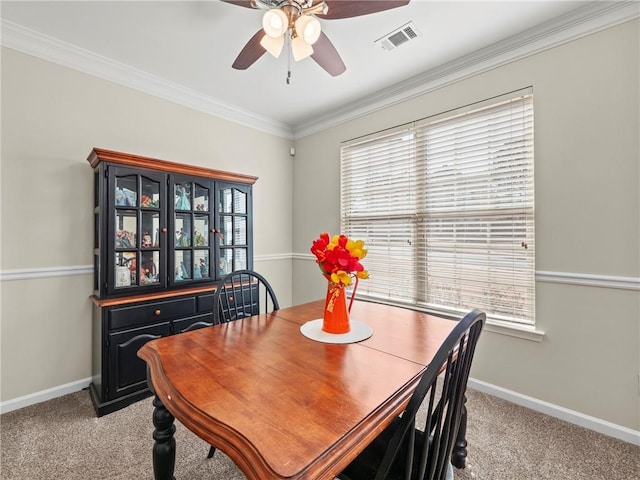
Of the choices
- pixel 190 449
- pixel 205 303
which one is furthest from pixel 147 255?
pixel 190 449

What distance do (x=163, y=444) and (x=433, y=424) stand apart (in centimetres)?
98

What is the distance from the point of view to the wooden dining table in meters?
0.72

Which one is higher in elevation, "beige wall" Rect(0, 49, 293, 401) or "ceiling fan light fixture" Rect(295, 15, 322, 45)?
"ceiling fan light fixture" Rect(295, 15, 322, 45)

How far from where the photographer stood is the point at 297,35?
159 centimetres

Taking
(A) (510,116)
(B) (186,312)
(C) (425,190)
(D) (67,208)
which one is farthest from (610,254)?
(D) (67,208)

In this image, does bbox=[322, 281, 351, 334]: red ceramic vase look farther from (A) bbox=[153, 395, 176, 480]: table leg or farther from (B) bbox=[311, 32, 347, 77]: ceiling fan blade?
(B) bbox=[311, 32, 347, 77]: ceiling fan blade

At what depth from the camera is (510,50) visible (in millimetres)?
2238

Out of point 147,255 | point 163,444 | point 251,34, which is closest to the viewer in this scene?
point 163,444

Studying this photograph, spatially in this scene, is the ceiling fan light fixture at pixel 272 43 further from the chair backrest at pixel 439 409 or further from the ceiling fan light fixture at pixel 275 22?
the chair backrest at pixel 439 409

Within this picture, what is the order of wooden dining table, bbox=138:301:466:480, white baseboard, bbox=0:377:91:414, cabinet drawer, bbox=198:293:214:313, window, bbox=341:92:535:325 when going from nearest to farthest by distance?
wooden dining table, bbox=138:301:466:480 → white baseboard, bbox=0:377:91:414 → window, bbox=341:92:535:325 → cabinet drawer, bbox=198:293:214:313

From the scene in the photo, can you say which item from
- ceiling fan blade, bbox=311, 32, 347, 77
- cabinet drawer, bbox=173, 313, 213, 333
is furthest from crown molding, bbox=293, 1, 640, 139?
cabinet drawer, bbox=173, 313, 213, 333

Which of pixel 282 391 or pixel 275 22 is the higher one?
pixel 275 22

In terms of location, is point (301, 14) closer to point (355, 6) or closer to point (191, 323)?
point (355, 6)

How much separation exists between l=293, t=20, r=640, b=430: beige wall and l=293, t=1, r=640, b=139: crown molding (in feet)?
0.19
